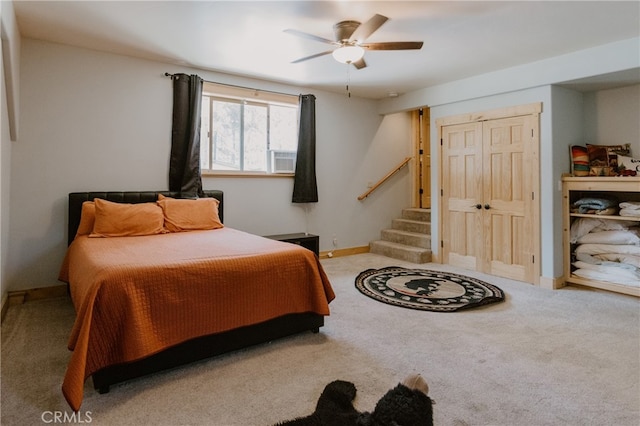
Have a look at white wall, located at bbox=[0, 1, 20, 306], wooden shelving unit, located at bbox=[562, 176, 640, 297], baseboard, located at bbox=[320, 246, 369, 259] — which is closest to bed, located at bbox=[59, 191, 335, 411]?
white wall, located at bbox=[0, 1, 20, 306]

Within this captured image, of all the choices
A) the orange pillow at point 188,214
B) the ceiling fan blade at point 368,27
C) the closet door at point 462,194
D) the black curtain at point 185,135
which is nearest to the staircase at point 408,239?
the closet door at point 462,194

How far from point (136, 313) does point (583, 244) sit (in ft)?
14.7

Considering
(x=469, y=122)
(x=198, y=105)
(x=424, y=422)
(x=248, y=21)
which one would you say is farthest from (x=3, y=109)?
(x=469, y=122)

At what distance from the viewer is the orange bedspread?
1.90 meters

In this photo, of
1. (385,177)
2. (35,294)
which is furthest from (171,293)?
(385,177)

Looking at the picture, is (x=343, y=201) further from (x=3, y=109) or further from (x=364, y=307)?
(x=3, y=109)

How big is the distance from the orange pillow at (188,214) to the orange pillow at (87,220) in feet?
2.03

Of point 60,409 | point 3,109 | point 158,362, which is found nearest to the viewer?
point 60,409

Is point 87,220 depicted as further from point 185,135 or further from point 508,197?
point 508,197

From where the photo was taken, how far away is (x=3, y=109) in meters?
2.99

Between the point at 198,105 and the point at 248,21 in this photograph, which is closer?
the point at 248,21

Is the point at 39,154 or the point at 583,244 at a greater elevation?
the point at 39,154

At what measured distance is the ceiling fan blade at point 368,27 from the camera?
264 cm

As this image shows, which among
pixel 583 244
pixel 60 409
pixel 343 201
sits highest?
pixel 343 201
